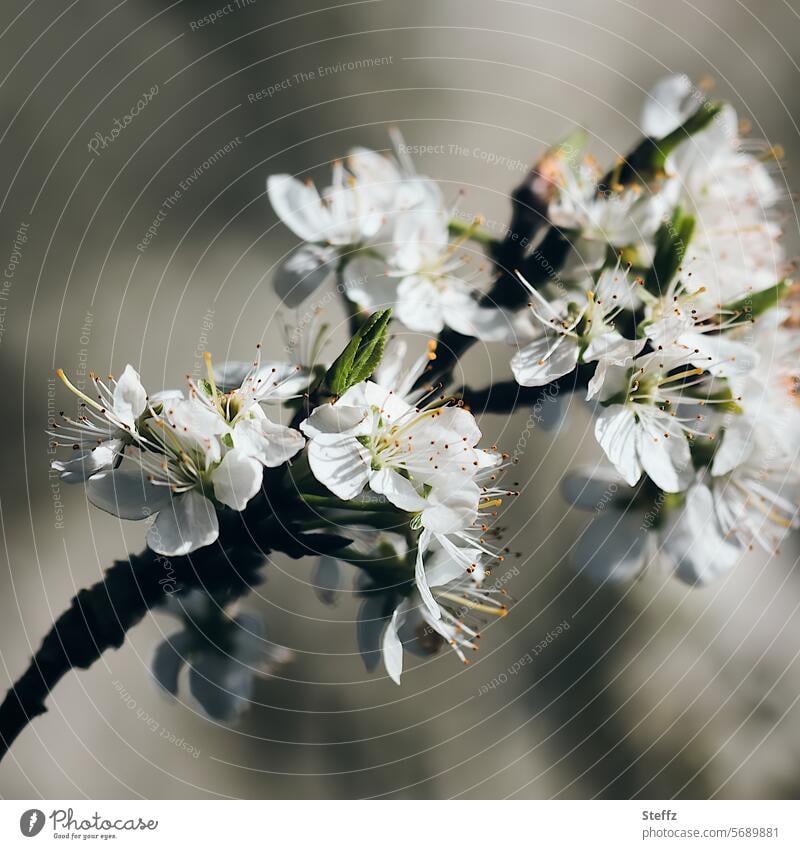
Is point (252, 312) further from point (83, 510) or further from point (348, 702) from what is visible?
point (348, 702)

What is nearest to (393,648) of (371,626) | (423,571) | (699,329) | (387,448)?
(371,626)

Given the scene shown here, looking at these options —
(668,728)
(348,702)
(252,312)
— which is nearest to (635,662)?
(668,728)

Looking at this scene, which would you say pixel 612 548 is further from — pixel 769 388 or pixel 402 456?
pixel 402 456

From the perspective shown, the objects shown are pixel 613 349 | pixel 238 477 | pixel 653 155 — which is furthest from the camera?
pixel 653 155

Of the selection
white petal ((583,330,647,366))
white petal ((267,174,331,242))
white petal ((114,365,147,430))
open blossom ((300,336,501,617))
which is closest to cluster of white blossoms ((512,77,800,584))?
white petal ((583,330,647,366))

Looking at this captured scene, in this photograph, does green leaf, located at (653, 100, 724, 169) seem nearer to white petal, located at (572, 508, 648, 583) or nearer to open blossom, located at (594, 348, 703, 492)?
open blossom, located at (594, 348, 703, 492)

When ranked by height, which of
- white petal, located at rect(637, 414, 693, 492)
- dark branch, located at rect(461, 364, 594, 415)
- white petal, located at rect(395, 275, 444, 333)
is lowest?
white petal, located at rect(637, 414, 693, 492)

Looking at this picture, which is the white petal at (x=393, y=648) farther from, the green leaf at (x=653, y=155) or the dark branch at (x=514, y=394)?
the green leaf at (x=653, y=155)
